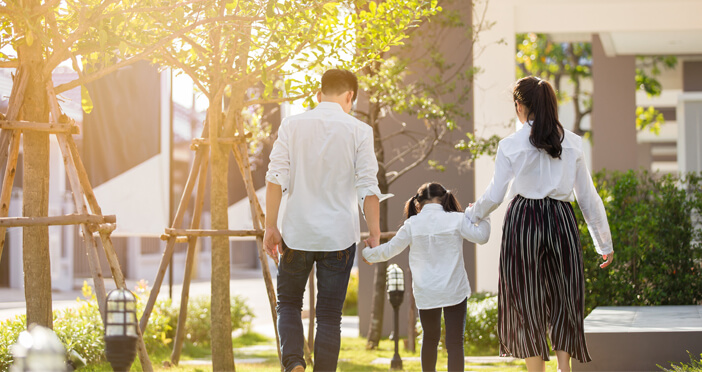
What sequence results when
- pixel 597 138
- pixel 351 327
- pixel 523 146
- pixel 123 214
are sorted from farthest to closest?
pixel 597 138 → pixel 351 327 → pixel 123 214 → pixel 523 146

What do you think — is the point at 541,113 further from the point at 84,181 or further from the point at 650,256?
the point at 650,256

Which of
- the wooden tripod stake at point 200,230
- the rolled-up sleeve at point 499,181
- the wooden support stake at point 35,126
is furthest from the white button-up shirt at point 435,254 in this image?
the wooden support stake at point 35,126

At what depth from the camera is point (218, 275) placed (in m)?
6.06

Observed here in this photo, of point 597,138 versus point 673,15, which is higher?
point 673,15

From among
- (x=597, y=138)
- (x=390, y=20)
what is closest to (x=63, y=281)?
(x=597, y=138)

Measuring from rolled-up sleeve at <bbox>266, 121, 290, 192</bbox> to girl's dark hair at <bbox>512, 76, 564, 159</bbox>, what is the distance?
1233 mm

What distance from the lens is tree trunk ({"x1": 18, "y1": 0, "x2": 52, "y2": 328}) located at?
511cm

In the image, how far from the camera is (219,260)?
609cm

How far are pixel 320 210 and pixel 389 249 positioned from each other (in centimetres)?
71

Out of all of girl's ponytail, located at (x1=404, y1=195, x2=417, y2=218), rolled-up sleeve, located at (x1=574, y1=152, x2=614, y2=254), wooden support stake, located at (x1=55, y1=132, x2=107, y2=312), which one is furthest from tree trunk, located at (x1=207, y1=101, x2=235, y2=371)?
rolled-up sleeve, located at (x1=574, y1=152, x2=614, y2=254)

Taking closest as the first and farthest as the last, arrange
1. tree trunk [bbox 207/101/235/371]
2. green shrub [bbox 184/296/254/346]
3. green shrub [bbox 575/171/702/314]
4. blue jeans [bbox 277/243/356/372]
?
blue jeans [bbox 277/243/356/372] < tree trunk [bbox 207/101/235/371] < green shrub [bbox 575/171/702/314] < green shrub [bbox 184/296/254/346]

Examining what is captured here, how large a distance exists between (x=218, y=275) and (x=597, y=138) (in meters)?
9.41

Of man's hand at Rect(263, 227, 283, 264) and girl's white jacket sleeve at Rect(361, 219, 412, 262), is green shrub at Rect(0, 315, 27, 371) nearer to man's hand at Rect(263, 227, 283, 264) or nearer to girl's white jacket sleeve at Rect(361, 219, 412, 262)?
man's hand at Rect(263, 227, 283, 264)

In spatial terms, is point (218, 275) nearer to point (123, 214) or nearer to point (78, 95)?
point (78, 95)
